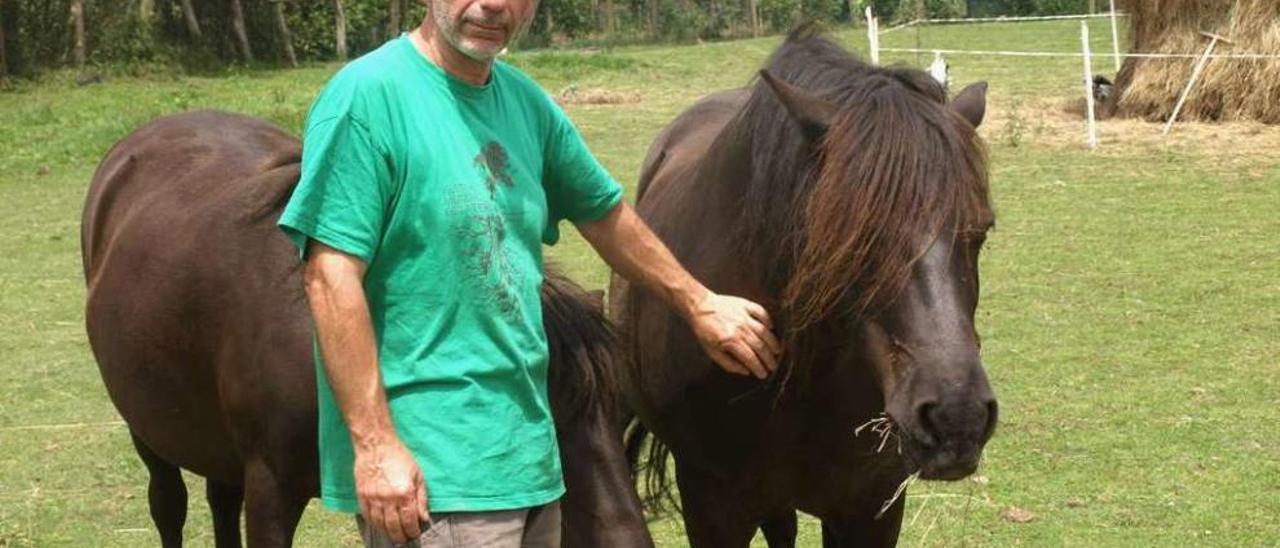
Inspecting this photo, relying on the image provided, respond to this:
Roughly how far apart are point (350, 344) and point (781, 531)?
2.61 m

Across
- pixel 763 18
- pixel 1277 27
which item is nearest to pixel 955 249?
pixel 1277 27

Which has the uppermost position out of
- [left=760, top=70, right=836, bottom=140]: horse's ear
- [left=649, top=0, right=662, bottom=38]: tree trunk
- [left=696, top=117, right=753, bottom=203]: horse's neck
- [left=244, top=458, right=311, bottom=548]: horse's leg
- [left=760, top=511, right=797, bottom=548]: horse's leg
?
[left=760, top=70, right=836, bottom=140]: horse's ear

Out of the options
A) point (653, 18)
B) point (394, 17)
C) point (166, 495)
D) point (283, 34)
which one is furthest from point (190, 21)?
point (166, 495)

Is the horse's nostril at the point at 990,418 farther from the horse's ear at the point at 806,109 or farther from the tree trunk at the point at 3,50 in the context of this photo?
the tree trunk at the point at 3,50

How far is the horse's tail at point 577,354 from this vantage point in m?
2.90

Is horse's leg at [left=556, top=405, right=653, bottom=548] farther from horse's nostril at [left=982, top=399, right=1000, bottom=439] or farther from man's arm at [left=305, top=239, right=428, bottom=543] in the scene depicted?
horse's nostril at [left=982, top=399, right=1000, bottom=439]

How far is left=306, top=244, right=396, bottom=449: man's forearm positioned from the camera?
99.2 inches

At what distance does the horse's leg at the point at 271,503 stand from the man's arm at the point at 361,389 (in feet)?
3.82

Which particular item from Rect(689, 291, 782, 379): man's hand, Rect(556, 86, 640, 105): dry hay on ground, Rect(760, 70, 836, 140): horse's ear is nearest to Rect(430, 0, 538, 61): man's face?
Rect(760, 70, 836, 140): horse's ear

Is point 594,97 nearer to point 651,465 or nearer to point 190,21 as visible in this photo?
point 190,21

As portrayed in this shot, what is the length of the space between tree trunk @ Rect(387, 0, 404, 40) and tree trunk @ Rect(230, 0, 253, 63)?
10.5 ft

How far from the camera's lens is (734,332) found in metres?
3.19

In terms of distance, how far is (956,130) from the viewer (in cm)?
306

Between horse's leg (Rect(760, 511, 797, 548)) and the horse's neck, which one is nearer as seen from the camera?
the horse's neck
